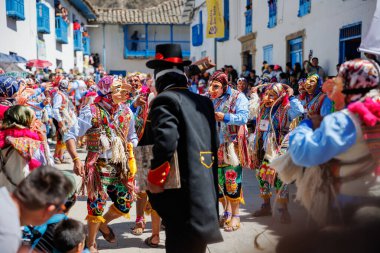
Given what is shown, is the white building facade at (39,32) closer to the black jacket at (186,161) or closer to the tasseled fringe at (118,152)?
the tasseled fringe at (118,152)

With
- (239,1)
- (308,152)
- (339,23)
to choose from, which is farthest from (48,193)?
(239,1)

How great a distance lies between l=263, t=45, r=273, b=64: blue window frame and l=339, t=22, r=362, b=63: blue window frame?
17.0 feet

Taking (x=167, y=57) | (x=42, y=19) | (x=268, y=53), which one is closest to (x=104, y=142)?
(x=167, y=57)

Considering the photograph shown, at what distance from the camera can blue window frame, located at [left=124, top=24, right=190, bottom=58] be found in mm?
38500

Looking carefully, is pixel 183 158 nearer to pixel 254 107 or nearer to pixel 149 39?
pixel 254 107

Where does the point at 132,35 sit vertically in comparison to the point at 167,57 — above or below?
above

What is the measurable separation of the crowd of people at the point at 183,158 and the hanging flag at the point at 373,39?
4.51ft

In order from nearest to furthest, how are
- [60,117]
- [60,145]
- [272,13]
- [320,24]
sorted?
[60,117], [60,145], [320,24], [272,13]

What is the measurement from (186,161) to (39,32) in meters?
17.1

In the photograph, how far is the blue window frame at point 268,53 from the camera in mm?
15953

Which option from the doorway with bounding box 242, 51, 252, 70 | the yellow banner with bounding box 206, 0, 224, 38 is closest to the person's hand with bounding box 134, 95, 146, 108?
the yellow banner with bounding box 206, 0, 224, 38

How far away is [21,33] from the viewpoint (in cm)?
1647

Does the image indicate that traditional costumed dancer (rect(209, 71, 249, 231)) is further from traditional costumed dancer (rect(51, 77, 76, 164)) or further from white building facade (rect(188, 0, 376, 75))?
traditional costumed dancer (rect(51, 77, 76, 164))

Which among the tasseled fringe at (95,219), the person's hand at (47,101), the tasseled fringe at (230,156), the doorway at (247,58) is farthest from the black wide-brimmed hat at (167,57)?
the doorway at (247,58)
